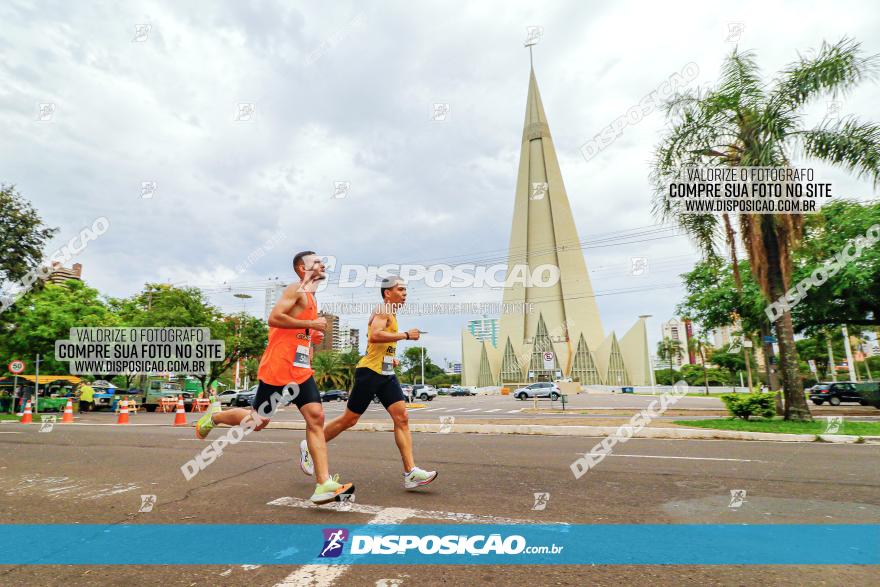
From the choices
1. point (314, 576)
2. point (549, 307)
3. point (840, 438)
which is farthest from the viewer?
point (549, 307)

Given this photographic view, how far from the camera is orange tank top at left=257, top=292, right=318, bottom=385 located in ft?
13.4

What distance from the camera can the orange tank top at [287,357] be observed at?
4098mm

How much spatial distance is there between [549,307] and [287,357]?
82075 millimetres

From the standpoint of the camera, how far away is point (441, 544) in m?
2.91

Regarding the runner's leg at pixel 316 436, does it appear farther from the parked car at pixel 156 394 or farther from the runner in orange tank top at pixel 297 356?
the parked car at pixel 156 394

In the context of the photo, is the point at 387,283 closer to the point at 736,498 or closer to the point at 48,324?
the point at 736,498

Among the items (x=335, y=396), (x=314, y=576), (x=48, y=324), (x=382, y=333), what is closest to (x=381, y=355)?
(x=382, y=333)

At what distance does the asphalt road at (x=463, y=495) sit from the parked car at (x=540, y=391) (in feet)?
96.6

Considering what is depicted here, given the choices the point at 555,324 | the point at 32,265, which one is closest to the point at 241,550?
the point at 32,265

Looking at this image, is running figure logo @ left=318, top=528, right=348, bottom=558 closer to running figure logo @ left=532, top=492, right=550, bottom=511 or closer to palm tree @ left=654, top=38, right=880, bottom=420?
running figure logo @ left=532, top=492, right=550, bottom=511

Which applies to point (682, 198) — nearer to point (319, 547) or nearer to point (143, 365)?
point (319, 547)

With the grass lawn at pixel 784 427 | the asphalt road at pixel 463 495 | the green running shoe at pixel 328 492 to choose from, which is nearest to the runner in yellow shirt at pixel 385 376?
the asphalt road at pixel 463 495

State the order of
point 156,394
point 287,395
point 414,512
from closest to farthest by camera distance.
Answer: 1. point 414,512
2. point 287,395
3. point 156,394

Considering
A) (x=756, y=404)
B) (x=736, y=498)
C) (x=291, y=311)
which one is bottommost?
(x=756, y=404)
